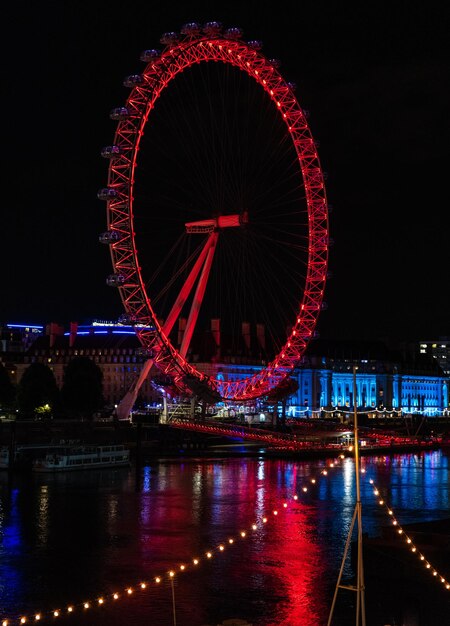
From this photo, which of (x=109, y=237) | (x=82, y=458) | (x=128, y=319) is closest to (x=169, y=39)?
(x=109, y=237)

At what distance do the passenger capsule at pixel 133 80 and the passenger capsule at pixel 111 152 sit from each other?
2416 mm

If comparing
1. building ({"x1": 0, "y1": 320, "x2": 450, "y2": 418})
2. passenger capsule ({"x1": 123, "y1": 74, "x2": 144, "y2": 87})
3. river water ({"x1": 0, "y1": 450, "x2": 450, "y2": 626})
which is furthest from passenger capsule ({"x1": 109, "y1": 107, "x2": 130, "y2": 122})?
building ({"x1": 0, "y1": 320, "x2": 450, "y2": 418})

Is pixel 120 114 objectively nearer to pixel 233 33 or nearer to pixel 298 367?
pixel 233 33

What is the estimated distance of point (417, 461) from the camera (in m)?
56.2

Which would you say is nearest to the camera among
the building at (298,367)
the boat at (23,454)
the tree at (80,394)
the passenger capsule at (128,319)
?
the boat at (23,454)

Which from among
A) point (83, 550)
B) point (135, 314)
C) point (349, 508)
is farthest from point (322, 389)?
point (83, 550)

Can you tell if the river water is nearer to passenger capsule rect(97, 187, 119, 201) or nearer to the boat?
the boat

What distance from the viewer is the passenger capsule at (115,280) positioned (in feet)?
136

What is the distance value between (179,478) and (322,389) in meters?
73.9

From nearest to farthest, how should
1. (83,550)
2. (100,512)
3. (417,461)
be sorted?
(83,550), (100,512), (417,461)

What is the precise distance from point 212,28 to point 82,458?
1842cm

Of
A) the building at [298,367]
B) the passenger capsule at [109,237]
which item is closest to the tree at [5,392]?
the building at [298,367]

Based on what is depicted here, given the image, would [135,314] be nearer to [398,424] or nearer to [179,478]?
[179,478]

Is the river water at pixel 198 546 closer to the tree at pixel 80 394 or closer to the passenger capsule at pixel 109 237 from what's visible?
the passenger capsule at pixel 109 237
